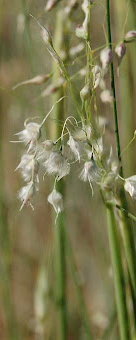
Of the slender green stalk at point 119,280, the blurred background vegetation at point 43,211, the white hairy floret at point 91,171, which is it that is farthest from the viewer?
the blurred background vegetation at point 43,211

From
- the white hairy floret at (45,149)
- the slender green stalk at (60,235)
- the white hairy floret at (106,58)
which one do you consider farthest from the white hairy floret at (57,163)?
the slender green stalk at (60,235)

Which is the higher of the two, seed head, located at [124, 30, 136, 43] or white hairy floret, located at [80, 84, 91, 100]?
seed head, located at [124, 30, 136, 43]

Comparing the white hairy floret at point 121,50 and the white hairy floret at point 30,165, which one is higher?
the white hairy floret at point 121,50

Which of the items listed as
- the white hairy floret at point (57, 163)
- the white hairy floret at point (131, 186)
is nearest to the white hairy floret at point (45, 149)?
the white hairy floret at point (57, 163)

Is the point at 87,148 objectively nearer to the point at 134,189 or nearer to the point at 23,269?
the point at 134,189

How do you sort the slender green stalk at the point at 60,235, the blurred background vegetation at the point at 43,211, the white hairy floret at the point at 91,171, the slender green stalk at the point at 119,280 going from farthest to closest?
1. the blurred background vegetation at the point at 43,211
2. the slender green stalk at the point at 60,235
3. the slender green stalk at the point at 119,280
4. the white hairy floret at the point at 91,171

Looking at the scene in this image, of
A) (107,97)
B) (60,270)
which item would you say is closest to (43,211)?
(60,270)

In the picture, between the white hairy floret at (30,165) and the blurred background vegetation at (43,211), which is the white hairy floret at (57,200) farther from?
the blurred background vegetation at (43,211)

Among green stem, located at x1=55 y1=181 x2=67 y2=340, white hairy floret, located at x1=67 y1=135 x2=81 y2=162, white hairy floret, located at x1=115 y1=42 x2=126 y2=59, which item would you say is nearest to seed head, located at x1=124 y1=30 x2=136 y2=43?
white hairy floret, located at x1=115 y1=42 x2=126 y2=59

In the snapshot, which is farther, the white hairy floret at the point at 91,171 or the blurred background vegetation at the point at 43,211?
the blurred background vegetation at the point at 43,211

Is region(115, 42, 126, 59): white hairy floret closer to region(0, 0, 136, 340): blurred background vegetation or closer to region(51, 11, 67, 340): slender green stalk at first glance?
region(0, 0, 136, 340): blurred background vegetation
